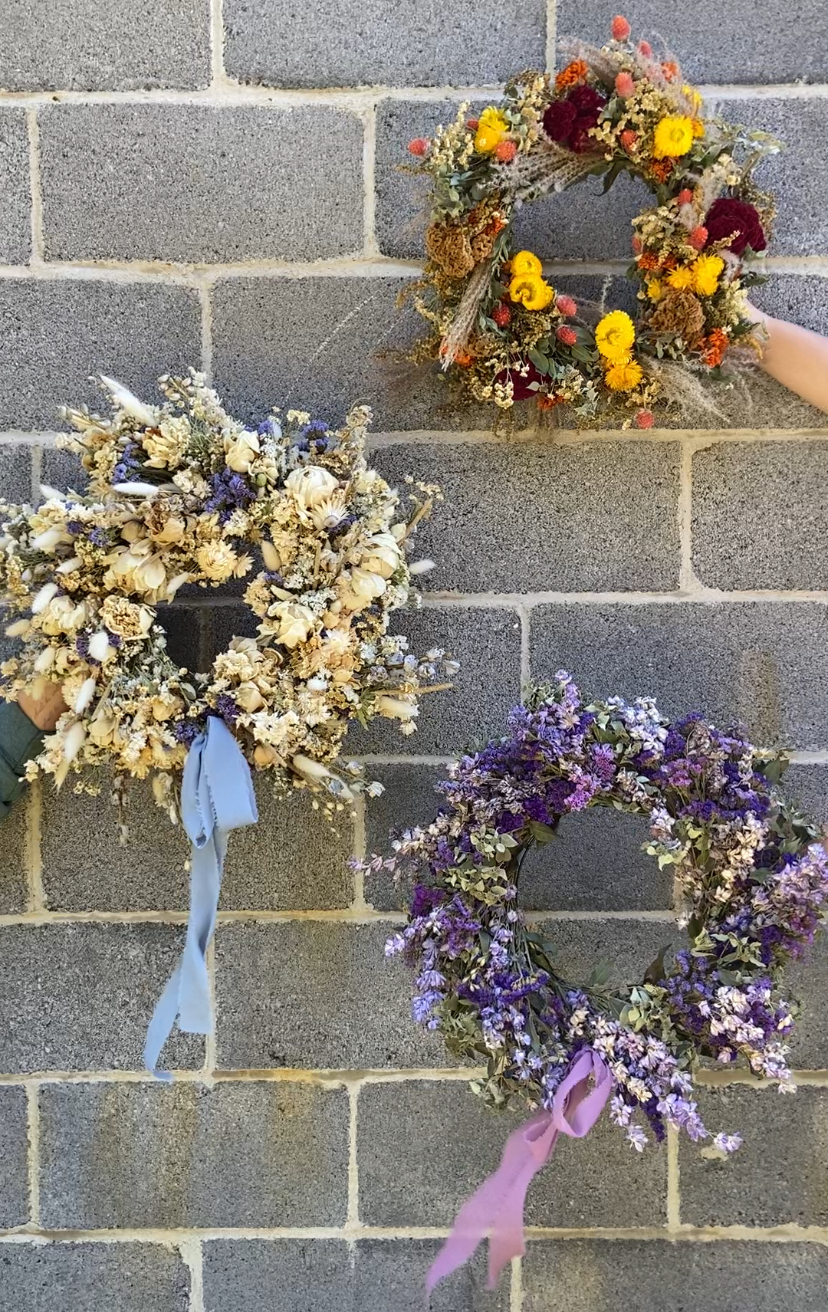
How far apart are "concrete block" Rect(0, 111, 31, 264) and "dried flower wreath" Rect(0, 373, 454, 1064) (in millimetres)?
425

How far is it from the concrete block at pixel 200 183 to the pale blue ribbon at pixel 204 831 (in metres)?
0.77

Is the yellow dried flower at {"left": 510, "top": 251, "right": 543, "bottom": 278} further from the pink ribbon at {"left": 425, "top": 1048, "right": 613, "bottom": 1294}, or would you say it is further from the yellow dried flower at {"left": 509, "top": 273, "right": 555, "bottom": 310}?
the pink ribbon at {"left": 425, "top": 1048, "right": 613, "bottom": 1294}

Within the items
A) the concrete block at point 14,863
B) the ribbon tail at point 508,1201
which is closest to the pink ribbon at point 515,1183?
the ribbon tail at point 508,1201

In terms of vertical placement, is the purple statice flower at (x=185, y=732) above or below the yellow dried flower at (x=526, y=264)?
below

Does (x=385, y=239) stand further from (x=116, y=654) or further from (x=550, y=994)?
(x=550, y=994)

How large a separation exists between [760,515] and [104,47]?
125cm

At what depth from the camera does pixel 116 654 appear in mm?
1391

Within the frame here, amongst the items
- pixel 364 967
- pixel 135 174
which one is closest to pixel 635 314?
pixel 135 174

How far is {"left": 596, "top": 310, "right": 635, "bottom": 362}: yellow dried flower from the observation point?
1.46 metres

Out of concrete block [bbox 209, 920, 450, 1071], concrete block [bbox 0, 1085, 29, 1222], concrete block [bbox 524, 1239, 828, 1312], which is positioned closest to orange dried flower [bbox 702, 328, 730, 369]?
concrete block [bbox 209, 920, 450, 1071]

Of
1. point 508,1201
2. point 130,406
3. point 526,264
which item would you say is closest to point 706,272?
point 526,264

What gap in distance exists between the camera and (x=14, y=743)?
1531 millimetres

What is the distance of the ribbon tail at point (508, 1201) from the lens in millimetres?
1425

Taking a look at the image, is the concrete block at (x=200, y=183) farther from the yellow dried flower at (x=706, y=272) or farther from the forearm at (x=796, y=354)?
the forearm at (x=796, y=354)
